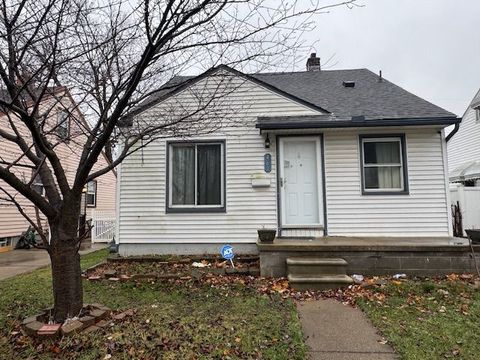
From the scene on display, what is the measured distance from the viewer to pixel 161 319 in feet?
13.5

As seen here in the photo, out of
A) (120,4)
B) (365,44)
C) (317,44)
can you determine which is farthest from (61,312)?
(365,44)

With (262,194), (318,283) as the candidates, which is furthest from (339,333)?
(262,194)

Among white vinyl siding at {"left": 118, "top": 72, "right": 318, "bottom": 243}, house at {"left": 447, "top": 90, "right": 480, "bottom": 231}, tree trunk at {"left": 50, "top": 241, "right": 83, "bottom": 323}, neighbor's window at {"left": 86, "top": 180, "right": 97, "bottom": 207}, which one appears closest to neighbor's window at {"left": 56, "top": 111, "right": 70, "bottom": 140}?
white vinyl siding at {"left": 118, "top": 72, "right": 318, "bottom": 243}

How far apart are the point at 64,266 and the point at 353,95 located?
26.2 ft

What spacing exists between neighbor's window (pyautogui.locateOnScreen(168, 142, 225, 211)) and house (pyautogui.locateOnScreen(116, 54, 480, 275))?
23mm

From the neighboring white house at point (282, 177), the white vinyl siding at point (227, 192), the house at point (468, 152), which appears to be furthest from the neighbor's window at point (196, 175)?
the house at point (468, 152)

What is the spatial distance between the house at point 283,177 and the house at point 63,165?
1.74 metres

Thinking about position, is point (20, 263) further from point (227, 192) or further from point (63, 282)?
point (63, 282)

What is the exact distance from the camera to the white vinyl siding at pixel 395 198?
25.1ft

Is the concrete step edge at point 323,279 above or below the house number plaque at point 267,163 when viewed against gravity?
below

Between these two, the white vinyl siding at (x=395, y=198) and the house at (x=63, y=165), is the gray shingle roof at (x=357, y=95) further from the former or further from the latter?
the house at (x=63, y=165)

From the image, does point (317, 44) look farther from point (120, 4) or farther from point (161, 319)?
point (161, 319)

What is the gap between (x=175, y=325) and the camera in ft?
12.9

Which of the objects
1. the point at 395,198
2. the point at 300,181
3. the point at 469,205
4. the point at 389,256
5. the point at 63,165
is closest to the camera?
the point at 389,256
